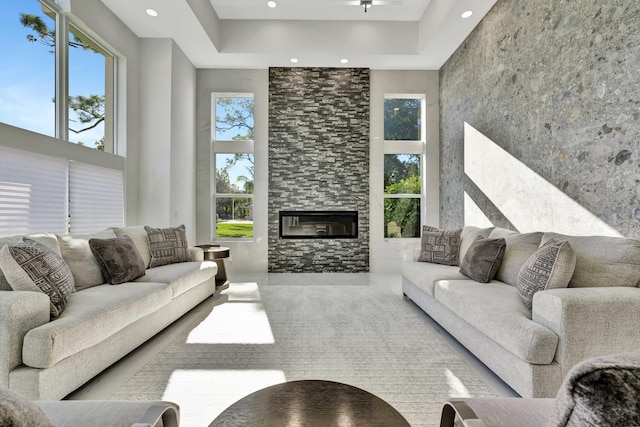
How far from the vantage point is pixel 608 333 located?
167cm

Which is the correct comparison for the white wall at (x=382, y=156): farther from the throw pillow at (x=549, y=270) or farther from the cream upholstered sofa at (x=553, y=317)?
the throw pillow at (x=549, y=270)

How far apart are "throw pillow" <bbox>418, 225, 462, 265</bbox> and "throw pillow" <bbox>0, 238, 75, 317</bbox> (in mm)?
3381

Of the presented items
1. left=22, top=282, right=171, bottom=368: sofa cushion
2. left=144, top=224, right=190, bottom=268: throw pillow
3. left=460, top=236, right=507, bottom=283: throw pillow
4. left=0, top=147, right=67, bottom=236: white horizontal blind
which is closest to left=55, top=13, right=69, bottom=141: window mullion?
left=0, top=147, right=67, bottom=236: white horizontal blind

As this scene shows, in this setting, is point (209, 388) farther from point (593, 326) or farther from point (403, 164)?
point (403, 164)

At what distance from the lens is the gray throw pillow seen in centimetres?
48

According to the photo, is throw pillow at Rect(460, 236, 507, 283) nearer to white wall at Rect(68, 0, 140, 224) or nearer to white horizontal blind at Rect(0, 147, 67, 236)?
white horizontal blind at Rect(0, 147, 67, 236)

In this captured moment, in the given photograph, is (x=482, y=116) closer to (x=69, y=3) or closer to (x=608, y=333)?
(x=608, y=333)

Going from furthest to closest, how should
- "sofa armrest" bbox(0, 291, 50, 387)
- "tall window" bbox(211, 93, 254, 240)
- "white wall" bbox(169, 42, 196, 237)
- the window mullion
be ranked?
"tall window" bbox(211, 93, 254, 240), "white wall" bbox(169, 42, 196, 237), the window mullion, "sofa armrest" bbox(0, 291, 50, 387)

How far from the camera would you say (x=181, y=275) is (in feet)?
10.1

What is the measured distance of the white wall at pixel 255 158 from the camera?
5.69m

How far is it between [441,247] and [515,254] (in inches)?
37.3

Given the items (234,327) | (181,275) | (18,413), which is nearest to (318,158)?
(181,275)

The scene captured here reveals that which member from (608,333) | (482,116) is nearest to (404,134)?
(482,116)

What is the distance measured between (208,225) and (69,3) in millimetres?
3467
